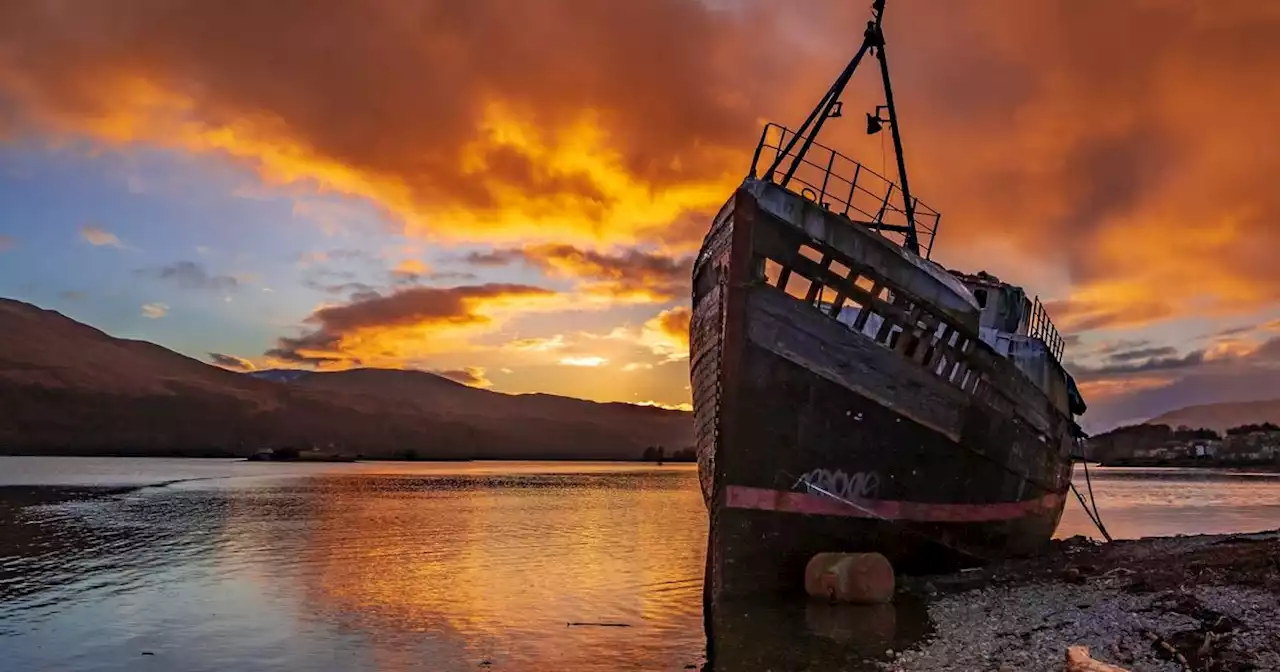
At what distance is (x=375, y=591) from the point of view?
68.3 ft

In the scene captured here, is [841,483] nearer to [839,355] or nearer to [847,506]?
[847,506]

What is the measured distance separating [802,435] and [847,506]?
5.68ft

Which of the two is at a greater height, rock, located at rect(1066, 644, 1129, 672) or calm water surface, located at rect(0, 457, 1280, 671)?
rock, located at rect(1066, 644, 1129, 672)

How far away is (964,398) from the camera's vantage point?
18.1 m

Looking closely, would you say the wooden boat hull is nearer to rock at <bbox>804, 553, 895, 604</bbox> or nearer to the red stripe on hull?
the red stripe on hull

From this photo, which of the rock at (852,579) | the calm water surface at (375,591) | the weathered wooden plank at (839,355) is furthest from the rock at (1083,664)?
the weathered wooden plank at (839,355)

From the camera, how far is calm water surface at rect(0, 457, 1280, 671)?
46.7 feet

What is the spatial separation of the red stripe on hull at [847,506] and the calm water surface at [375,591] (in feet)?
6.18

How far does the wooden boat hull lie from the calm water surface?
5.28 ft

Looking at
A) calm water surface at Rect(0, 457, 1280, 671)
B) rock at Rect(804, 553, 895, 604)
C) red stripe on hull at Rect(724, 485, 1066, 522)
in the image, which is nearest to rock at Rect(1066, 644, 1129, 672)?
calm water surface at Rect(0, 457, 1280, 671)

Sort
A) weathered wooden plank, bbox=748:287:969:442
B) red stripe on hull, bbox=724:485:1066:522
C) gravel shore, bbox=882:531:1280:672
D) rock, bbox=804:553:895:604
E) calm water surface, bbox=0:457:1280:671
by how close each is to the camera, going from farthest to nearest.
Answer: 1. weathered wooden plank, bbox=748:287:969:442
2. red stripe on hull, bbox=724:485:1066:522
3. rock, bbox=804:553:895:604
4. calm water surface, bbox=0:457:1280:671
5. gravel shore, bbox=882:531:1280:672

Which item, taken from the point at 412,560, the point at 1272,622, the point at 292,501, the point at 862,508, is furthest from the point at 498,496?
the point at 1272,622

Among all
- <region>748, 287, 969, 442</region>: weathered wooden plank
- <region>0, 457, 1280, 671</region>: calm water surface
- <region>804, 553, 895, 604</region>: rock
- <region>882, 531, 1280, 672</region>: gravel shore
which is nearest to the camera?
<region>882, 531, 1280, 672</region>: gravel shore

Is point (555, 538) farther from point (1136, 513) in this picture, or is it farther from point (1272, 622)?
point (1136, 513)
